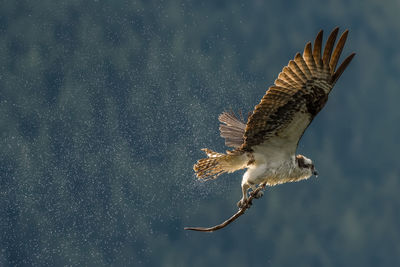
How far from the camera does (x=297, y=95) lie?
324 inches

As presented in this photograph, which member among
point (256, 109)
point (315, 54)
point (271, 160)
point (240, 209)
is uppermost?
point (315, 54)

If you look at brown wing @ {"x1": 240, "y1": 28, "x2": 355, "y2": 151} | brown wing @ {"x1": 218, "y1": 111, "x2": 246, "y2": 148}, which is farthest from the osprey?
brown wing @ {"x1": 218, "y1": 111, "x2": 246, "y2": 148}

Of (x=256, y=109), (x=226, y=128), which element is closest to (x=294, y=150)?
(x=256, y=109)

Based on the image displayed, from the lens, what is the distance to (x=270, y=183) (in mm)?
8992

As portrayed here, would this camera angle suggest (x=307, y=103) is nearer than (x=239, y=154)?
Yes

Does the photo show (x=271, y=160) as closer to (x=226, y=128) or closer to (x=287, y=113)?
(x=287, y=113)

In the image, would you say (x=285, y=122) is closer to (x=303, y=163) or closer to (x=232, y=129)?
(x=303, y=163)

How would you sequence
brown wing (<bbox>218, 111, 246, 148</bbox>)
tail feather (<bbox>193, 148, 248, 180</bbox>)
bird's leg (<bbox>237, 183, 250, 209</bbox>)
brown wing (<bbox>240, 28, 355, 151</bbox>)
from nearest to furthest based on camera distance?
1. brown wing (<bbox>240, 28, 355, 151</bbox>)
2. bird's leg (<bbox>237, 183, 250, 209</bbox>)
3. tail feather (<bbox>193, 148, 248, 180</bbox>)
4. brown wing (<bbox>218, 111, 246, 148</bbox>)

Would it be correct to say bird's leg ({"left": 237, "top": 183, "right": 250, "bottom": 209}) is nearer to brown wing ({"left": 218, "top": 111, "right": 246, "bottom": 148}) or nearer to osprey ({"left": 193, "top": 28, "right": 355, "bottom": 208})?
osprey ({"left": 193, "top": 28, "right": 355, "bottom": 208})

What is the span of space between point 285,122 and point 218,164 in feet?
3.70

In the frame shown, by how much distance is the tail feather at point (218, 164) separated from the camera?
895 centimetres

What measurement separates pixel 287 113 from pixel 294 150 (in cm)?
73

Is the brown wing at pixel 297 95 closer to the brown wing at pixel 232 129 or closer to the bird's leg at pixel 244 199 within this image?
the bird's leg at pixel 244 199

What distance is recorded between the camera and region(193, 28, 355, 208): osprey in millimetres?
7996
